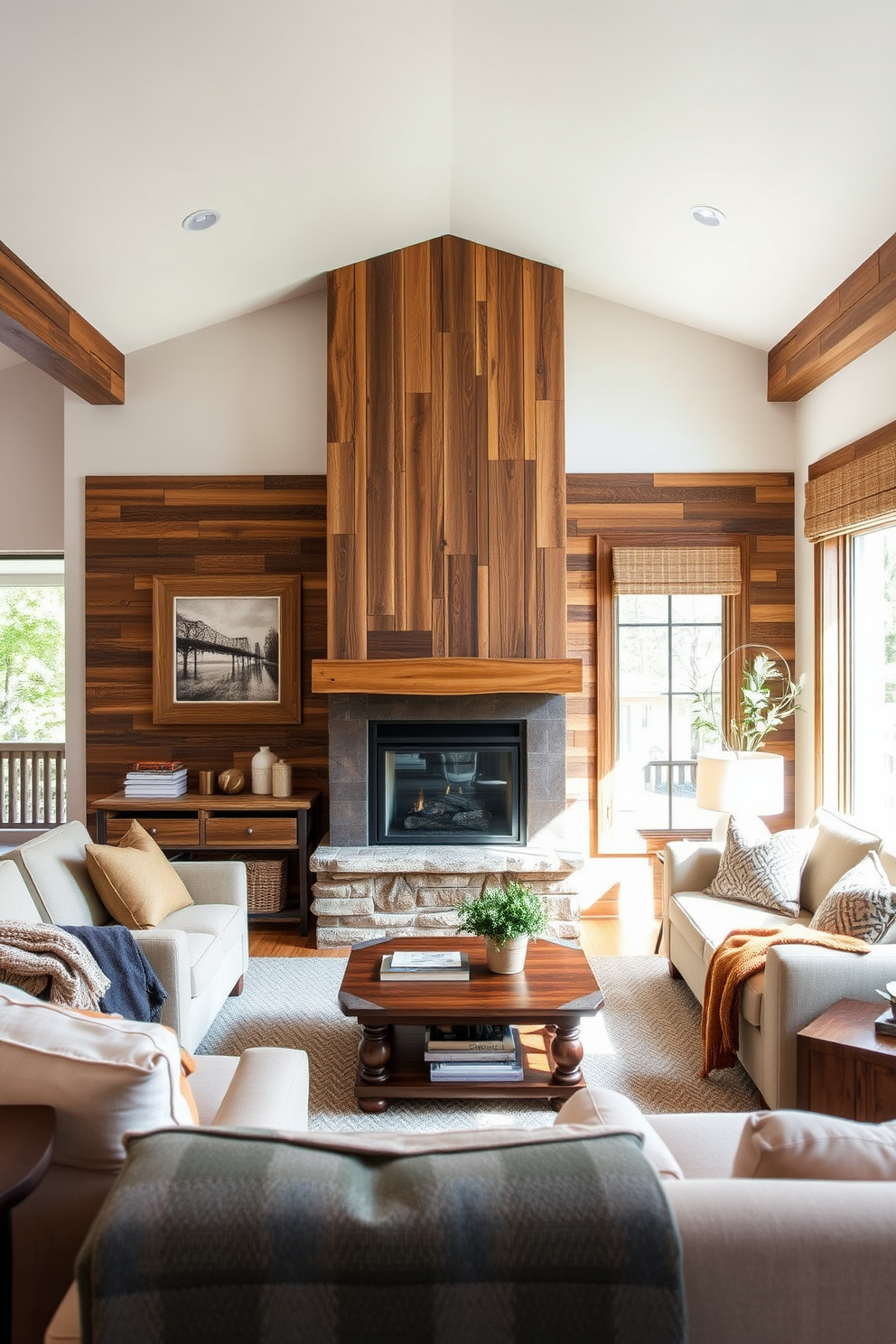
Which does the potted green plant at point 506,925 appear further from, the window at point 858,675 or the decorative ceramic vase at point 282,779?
the decorative ceramic vase at point 282,779

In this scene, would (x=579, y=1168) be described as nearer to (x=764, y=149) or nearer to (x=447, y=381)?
(x=764, y=149)

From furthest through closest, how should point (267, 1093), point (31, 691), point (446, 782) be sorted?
1. point (31, 691)
2. point (446, 782)
3. point (267, 1093)

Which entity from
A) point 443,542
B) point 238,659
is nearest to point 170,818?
point 238,659

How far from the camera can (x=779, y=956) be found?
103 inches

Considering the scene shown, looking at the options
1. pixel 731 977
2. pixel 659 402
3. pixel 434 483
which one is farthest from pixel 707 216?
pixel 731 977

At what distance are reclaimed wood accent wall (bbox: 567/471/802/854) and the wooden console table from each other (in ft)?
5.52

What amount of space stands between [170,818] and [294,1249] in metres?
3.96

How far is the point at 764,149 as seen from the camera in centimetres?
315

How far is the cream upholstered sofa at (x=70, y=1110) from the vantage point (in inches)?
51.8

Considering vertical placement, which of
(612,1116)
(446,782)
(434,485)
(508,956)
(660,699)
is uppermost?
(434,485)

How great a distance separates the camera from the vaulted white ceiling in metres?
2.69

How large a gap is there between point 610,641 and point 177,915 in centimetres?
271

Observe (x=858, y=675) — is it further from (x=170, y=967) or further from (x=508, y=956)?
(x=170, y=967)

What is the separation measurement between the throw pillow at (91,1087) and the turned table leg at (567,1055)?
1703mm
